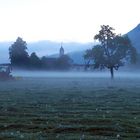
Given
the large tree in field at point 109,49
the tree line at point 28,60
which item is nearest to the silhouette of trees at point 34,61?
the tree line at point 28,60

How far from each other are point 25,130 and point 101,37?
92.2 meters

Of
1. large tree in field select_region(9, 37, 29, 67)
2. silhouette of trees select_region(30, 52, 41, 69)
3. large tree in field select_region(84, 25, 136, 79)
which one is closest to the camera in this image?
large tree in field select_region(84, 25, 136, 79)

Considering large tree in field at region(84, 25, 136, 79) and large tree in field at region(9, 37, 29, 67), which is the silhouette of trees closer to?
large tree in field at region(9, 37, 29, 67)

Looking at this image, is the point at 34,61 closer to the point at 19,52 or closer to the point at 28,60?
the point at 28,60

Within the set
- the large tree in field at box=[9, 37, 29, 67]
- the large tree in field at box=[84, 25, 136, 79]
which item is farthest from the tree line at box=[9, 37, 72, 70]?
the large tree in field at box=[84, 25, 136, 79]

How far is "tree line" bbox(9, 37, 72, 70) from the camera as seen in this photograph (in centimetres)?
14350

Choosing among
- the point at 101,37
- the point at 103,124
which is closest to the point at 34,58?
the point at 101,37

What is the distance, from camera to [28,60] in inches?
5896

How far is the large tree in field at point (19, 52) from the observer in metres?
142

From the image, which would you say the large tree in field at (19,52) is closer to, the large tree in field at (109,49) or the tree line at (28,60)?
the tree line at (28,60)

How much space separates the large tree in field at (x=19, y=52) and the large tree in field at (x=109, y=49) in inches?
1425

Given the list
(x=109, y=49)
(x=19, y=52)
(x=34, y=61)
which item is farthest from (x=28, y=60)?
(x=109, y=49)

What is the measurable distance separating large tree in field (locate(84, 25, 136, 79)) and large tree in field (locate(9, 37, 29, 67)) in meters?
36.2

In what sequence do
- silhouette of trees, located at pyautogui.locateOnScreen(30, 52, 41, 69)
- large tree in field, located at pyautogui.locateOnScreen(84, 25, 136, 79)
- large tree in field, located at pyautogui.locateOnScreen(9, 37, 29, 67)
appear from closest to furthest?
1. large tree in field, located at pyautogui.locateOnScreen(84, 25, 136, 79)
2. large tree in field, located at pyautogui.locateOnScreen(9, 37, 29, 67)
3. silhouette of trees, located at pyautogui.locateOnScreen(30, 52, 41, 69)
